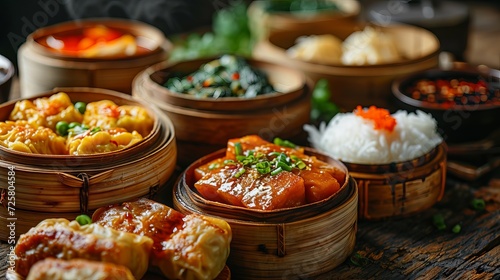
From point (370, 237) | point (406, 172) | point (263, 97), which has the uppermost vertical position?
point (263, 97)

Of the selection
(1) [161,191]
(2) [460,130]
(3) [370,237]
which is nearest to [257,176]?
(1) [161,191]

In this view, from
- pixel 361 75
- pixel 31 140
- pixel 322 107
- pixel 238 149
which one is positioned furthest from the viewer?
pixel 361 75

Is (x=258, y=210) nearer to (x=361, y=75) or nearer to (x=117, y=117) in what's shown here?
(x=117, y=117)

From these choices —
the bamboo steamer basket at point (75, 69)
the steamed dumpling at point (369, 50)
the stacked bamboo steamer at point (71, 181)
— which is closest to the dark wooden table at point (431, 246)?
the stacked bamboo steamer at point (71, 181)

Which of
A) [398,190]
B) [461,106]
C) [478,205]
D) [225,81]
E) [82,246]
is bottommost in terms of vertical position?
[478,205]

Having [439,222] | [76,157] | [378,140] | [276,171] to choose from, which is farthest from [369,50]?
[76,157]

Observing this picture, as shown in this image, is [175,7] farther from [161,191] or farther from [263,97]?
[161,191]

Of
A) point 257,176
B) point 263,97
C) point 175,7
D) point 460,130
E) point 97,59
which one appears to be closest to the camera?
point 257,176

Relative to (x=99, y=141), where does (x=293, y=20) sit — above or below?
below
